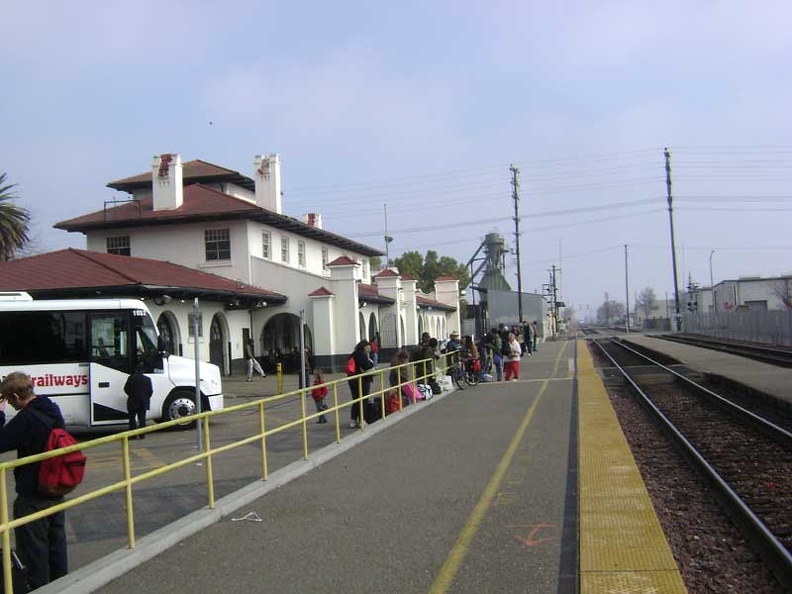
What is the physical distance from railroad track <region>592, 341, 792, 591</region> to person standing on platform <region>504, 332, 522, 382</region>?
4.18 meters

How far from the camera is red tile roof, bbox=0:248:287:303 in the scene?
2508 centimetres

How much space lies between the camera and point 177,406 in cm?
1709

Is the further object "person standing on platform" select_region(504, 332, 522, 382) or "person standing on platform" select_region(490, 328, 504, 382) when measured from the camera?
"person standing on platform" select_region(490, 328, 504, 382)

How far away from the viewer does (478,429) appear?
14570mm

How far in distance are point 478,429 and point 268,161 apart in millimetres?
30604

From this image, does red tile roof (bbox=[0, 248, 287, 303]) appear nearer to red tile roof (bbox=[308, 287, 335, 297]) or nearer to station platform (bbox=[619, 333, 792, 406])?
red tile roof (bbox=[308, 287, 335, 297])

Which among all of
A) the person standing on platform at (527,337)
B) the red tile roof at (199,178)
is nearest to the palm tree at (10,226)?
the red tile roof at (199,178)

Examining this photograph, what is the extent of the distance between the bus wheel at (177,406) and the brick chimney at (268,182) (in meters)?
25.9

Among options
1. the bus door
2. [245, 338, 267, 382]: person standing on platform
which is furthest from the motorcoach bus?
[245, 338, 267, 382]: person standing on platform

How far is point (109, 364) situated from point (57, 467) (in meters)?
11.0

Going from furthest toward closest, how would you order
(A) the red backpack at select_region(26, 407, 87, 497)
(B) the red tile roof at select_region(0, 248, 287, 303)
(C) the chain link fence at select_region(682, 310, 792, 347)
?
(C) the chain link fence at select_region(682, 310, 792, 347) → (B) the red tile roof at select_region(0, 248, 287, 303) → (A) the red backpack at select_region(26, 407, 87, 497)

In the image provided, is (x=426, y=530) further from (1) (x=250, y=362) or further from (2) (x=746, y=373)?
(1) (x=250, y=362)

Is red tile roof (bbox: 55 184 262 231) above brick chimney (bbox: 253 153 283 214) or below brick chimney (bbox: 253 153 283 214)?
below

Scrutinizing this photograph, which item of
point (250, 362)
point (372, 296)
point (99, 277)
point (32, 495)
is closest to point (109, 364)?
point (99, 277)
